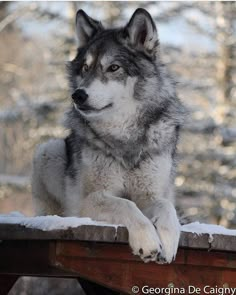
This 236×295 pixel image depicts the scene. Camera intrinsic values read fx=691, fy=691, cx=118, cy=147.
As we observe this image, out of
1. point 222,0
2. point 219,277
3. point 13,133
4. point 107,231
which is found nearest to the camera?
point 107,231

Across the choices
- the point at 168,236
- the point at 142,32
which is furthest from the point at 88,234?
the point at 142,32

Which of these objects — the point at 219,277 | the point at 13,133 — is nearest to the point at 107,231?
the point at 219,277

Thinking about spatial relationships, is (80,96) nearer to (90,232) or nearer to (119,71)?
(119,71)

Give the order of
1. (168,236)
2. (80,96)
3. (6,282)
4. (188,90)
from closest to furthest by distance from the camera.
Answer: (168,236)
(80,96)
(6,282)
(188,90)

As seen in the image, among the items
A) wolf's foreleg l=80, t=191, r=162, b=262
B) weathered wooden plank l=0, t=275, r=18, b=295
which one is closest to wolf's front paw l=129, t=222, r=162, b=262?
wolf's foreleg l=80, t=191, r=162, b=262

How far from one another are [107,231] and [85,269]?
0.25m

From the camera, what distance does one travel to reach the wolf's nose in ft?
13.6

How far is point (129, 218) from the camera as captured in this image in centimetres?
353

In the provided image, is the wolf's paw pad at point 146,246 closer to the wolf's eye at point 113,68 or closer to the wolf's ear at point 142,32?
the wolf's eye at point 113,68

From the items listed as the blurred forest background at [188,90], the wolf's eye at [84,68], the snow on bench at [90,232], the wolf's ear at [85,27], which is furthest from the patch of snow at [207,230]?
the blurred forest background at [188,90]

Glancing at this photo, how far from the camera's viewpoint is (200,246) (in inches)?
135

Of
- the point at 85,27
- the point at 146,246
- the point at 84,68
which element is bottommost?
the point at 146,246

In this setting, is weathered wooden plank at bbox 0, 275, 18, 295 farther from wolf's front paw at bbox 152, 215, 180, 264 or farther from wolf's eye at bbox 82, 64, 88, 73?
wolf's eye at bbox 82, 64, 88, 73

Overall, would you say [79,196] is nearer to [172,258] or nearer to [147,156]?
[147,156]
